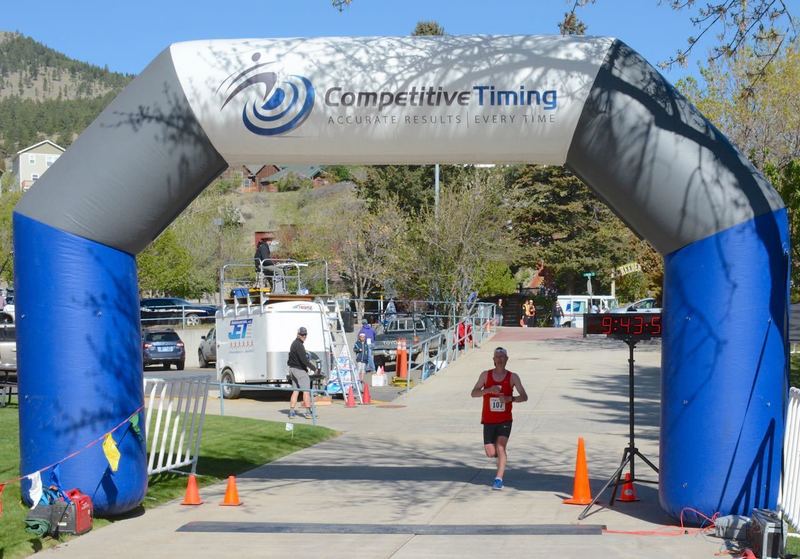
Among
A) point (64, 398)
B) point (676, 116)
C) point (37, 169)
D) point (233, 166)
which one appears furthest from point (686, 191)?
point (37, 169)

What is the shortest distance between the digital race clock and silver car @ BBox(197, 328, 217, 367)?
2519 centimetres

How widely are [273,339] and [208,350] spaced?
1214 cm

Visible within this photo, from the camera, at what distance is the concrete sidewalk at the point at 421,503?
8.70m

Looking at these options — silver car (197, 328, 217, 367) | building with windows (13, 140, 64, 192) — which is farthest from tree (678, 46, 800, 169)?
building with windows (13, 140, 64, 192)

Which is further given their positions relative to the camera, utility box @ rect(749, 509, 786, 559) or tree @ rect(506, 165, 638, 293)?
tree @ rect(506, 165, 638, 293)

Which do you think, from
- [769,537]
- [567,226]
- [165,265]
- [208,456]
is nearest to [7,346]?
[208,456]

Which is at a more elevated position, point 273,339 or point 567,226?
point 567,226

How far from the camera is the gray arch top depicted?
31.1 ft

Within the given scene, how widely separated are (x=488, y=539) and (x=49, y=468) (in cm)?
393

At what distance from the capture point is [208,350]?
3478 centimetres

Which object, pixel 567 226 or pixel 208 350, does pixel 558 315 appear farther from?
pixel 208 350

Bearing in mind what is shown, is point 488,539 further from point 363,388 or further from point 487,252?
point 487,252

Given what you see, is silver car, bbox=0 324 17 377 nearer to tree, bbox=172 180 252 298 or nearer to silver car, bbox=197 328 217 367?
silver car, bbox=197 328 217 367

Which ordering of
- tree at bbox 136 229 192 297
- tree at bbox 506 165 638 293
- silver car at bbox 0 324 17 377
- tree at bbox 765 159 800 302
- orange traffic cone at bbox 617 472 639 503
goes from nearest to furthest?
orange traffic cone at bbox 617 472 639 503 < tree at bbox 765 159 800 302 < silver car at bbox 0 324 17 377 < tree at bbox 136 229 192 297 < tree at bbox 506 165 638 293
